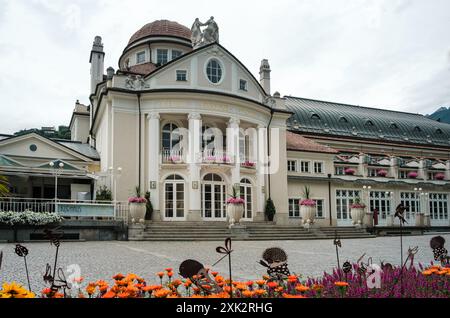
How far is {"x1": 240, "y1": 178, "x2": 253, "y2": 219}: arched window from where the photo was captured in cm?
2802

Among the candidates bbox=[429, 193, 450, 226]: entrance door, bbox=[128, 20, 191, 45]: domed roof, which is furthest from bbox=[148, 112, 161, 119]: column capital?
bbox=[429, 193, 450, 226]: entrance door

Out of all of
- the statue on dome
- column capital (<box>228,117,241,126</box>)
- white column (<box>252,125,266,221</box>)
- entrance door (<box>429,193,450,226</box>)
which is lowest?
entrance door (<box>429,193,450,226</box>)

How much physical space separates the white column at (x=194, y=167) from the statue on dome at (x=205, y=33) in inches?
222

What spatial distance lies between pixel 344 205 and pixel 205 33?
636 inches

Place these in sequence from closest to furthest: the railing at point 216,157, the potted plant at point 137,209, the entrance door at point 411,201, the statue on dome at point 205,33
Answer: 1. the potted plant at point 137,209
2. the railing at point 216,157
3. the statue on dome at point 205,33
4. the entrance door at point 411,201

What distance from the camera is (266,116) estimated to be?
3034 cm

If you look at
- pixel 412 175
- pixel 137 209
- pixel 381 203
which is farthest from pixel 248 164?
pixel 412 175

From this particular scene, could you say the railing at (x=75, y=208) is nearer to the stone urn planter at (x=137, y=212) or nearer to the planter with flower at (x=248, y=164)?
the stone urn planter at (x=137, y=212)

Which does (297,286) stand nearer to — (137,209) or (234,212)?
(137,209)

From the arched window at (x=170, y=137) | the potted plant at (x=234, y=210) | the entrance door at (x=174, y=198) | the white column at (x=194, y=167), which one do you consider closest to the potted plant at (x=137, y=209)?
the entrance door at (x=174, y=198)

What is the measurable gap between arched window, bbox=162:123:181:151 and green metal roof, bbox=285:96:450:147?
16362mm

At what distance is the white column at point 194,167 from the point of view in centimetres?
2542

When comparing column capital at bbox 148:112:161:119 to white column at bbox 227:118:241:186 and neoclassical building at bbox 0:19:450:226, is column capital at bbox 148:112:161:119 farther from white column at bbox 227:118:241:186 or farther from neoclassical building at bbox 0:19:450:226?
white column at bbox 227:118:241:186

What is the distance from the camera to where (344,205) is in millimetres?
34625
